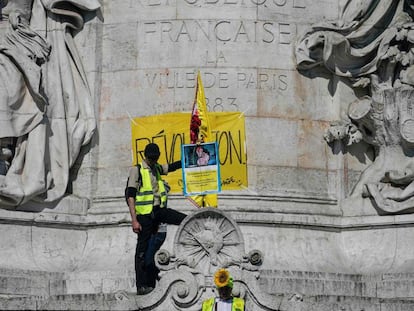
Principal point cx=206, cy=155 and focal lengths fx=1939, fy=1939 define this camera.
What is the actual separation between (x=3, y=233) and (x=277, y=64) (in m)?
5.58

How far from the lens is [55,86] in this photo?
33.6 meters

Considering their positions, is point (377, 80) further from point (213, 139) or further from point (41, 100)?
point (41, 100)

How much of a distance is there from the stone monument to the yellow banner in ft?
0.45

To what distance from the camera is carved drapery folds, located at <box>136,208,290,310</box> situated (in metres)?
28.7

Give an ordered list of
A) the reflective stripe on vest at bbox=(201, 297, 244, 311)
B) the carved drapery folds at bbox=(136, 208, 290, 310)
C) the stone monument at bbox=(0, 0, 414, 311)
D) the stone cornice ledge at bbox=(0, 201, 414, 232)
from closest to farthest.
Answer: the reflective stripe on vest at bbox=(201, 297, 244, 311), the carved drapery folds at bbox=(136, 208, 290, 310), the stone cornice ledge at bbox=(0, 201, 414, 232), the stone monument at bbox=(0, 0, 414, 311)

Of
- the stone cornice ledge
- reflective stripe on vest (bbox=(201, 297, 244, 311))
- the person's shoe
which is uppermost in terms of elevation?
the stone cornice ledge

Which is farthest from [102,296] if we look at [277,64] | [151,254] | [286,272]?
[277,64]

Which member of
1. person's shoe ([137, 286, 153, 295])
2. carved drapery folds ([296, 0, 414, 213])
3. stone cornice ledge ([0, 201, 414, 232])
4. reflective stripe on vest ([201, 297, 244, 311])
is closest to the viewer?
reflective stripe on vest ([201, 297, 244, 311])

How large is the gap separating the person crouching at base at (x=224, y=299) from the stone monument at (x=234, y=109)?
13.0 ft

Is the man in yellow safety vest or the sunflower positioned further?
the man in yellow safety vest

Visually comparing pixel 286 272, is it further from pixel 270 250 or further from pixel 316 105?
pixel 316 105

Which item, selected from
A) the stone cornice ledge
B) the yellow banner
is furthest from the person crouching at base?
the yellow banner

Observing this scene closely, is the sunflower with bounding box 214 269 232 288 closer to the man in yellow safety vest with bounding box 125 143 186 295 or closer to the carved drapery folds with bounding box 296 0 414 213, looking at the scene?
the man in yellow safety vest with bounding box 125 143 186 295

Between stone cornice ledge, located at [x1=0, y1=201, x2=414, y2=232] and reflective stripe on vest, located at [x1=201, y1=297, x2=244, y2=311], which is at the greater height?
stone cornice ledge, located at [x1=0, y1=201, x2=414, y2=232]
